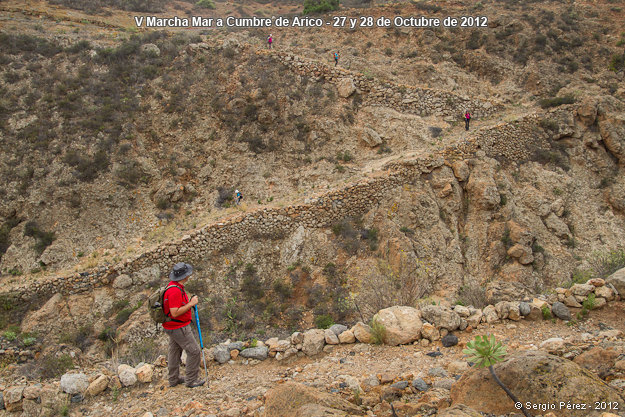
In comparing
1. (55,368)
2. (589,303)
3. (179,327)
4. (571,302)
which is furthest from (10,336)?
(589,303)

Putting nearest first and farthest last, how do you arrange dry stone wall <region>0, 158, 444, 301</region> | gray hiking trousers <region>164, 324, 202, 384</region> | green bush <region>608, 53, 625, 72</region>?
gray hiking trousers <region>164, 324, 202, 384</region>, dry stone wall <region>0, 158, 444, 301</region>, green bush <region>608, 53, 625, 72</region>

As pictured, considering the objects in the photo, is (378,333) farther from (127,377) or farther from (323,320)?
(323,320)

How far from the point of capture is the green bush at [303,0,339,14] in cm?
2845

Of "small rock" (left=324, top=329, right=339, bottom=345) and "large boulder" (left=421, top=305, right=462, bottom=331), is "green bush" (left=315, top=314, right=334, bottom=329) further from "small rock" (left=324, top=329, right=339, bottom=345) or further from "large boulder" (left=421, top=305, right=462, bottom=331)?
"large boulder" (left=421, top=305, right=462, bottom=331)

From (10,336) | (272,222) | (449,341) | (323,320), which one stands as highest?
(272,222)

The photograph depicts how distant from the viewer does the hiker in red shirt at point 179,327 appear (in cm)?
496

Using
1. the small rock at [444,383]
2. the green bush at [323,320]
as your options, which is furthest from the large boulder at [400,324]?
the green bush at [323,320]

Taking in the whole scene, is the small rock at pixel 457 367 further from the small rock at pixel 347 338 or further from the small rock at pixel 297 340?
the small rock at pixel 297 340

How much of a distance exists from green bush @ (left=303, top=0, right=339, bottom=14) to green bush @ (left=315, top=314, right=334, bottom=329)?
1004 inches

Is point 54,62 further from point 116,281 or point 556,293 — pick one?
point 556,293

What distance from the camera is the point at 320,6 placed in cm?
2847

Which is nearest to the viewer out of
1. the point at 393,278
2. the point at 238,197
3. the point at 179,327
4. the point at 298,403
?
the point at 298,403

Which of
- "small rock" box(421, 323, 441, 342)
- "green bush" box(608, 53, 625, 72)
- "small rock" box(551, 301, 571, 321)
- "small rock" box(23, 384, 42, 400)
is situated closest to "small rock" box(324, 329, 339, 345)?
"small rock" box(421, 323, 441, 342)

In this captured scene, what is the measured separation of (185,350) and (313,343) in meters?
2.00
